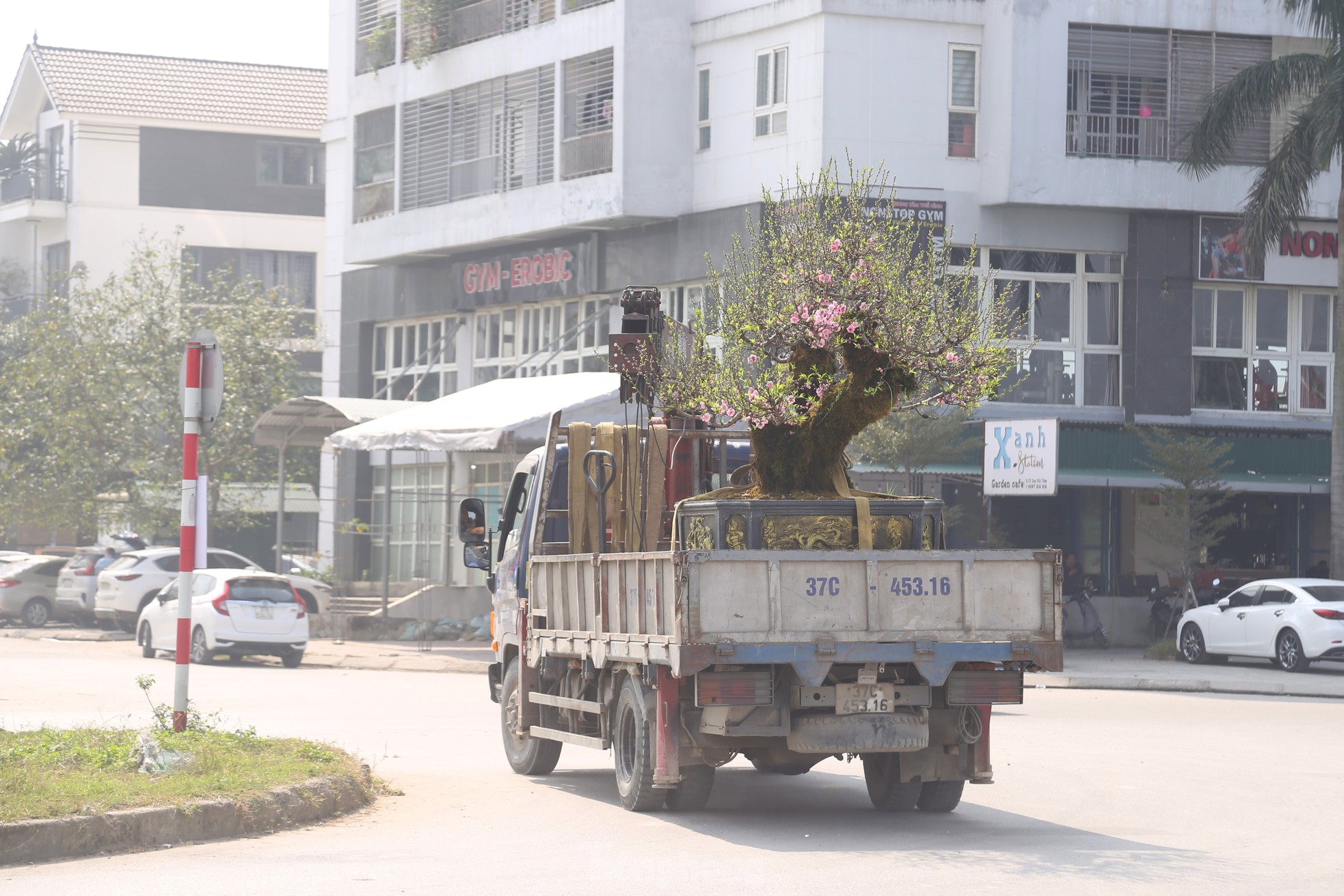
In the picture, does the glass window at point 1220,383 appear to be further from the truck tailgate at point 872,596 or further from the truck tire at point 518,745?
the truck tailgate at point 872,596

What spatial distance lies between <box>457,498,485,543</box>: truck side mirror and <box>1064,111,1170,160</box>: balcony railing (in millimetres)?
19982

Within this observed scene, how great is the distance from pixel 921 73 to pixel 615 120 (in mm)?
5503

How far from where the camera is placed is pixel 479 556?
15.0m

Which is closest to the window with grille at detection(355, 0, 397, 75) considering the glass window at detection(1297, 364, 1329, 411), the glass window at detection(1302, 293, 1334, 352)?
the glass window at detection(1302, 293, 1334, 352)

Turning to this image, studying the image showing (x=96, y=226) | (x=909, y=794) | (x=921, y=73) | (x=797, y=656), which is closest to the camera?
(x=797, y=656)

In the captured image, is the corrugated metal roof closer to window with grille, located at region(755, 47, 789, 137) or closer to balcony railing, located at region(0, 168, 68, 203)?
balcony railing, located at region(0, 168, 68, 203)

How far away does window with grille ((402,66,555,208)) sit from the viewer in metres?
34.7

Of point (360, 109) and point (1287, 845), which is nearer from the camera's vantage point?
point (1287, 845)

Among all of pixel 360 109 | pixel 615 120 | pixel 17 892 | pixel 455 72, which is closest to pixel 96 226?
pixel 360 109

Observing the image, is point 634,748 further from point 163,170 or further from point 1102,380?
point 163,170

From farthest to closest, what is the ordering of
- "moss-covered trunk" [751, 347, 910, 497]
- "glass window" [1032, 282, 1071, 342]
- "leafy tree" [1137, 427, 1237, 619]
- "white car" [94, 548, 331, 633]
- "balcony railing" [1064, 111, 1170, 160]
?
"white car" [94, 548, 331, 633] < "glass window" [1032, 282, 1071, 342] < "balcony railing" [1064, 111, 1170, 160] < "leafy tree" [1137, 427, 1237, 619] < "moss-covered trunk" [751, 347, 910, 497]

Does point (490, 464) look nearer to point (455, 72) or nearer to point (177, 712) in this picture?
point (455, 72)

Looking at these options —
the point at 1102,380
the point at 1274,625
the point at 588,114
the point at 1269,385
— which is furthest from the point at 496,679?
the point at 1269,385

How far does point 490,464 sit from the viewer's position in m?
38.1
